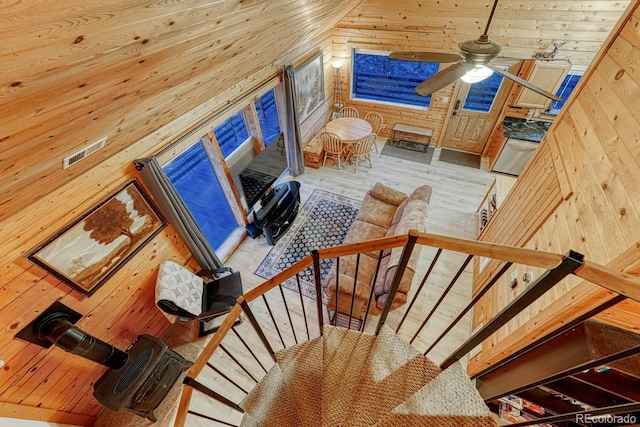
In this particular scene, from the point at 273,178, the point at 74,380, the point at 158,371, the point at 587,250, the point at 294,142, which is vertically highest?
the point at 294,142

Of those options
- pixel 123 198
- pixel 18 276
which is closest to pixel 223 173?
pixel 123 198

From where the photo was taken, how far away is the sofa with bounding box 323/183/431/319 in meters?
2.76

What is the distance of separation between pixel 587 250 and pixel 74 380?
4193 millimetres

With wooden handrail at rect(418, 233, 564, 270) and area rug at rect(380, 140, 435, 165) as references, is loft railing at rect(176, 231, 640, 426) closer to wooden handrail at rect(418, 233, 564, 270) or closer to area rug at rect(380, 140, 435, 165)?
wooden handrail at rect(418, 233, 564, 270)

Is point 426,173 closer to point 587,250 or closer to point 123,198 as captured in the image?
point 587,250

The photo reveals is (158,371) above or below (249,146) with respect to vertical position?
below

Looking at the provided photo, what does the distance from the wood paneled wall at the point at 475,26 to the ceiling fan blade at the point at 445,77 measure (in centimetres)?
349

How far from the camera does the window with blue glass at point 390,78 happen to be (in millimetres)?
6480

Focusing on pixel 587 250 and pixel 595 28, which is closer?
pixel 587 250

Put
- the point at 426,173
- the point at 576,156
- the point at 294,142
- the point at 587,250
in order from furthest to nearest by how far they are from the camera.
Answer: the point at 426,173 < the point at 294,142 < the point at 576,156 < the point at 587,250

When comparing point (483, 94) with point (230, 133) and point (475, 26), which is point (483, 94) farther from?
point (230, 133)

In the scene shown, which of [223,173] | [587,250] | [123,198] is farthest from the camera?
[223,173]

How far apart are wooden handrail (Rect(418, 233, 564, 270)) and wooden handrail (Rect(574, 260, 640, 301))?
77 mm

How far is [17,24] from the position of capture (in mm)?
684
